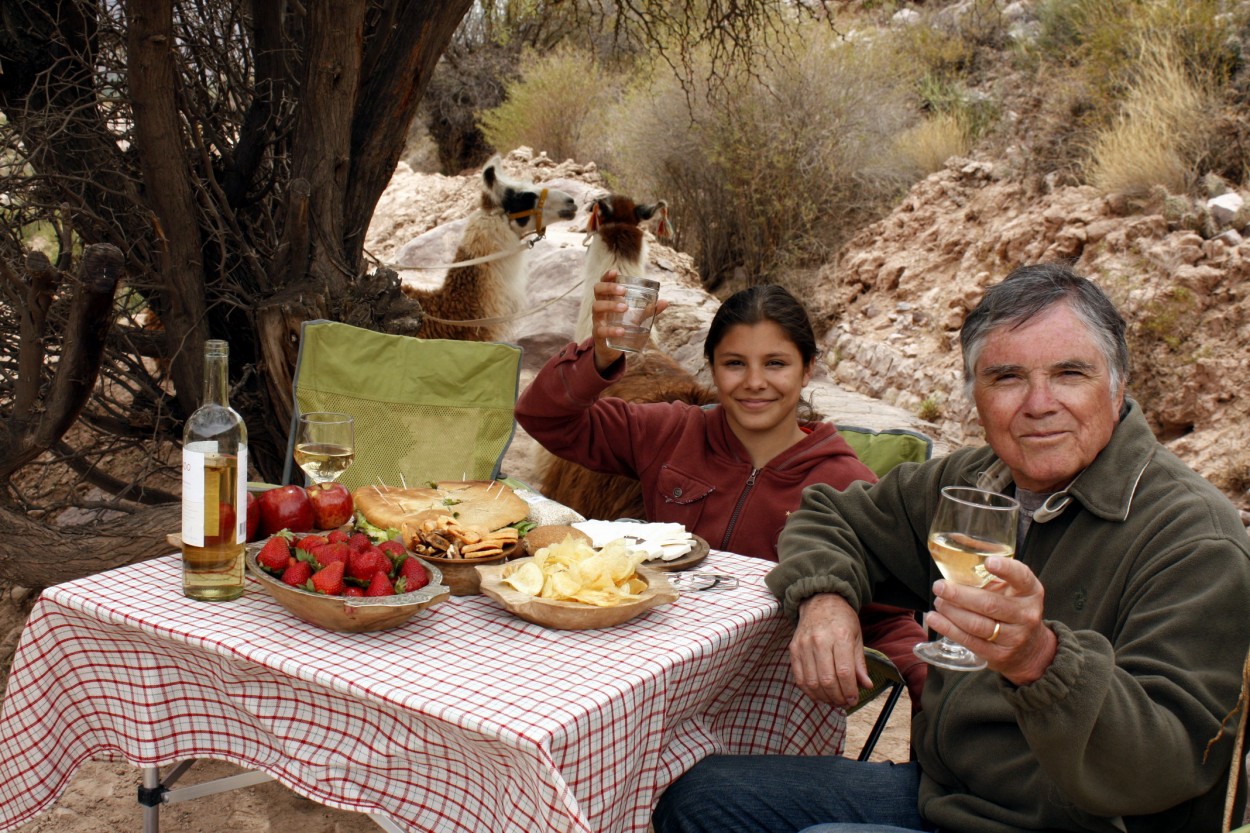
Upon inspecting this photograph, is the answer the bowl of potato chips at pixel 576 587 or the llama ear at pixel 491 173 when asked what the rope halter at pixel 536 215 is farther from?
the bowl of potato chips at pixel 576 587

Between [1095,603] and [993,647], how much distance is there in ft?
1.56

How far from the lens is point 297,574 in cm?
182

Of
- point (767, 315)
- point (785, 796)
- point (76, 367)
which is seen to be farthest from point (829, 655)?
point (76, 367)

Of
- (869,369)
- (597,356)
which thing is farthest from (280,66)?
(869,369)

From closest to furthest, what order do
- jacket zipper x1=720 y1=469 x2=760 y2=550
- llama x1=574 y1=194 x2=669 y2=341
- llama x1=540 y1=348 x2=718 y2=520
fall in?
jacket zipper x1=720 y1=469 x2=760 y2=550 → llama x1=540 y1=348 x2=718 y2=520 → llama x1=574 y1=194 x2=669 y2=341

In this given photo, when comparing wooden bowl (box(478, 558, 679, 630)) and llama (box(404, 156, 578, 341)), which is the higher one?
llama (box(404, 156, 578, 341))

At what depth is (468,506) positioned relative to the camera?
2.39 meters

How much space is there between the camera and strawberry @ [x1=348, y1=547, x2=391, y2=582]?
1810 mm

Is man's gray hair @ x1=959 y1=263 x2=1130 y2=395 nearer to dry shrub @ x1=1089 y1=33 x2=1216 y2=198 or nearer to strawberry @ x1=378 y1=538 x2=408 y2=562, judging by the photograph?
strawberry @ x1=378 y1=538 x2=408 y2=562

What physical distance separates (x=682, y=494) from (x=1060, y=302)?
1370 mm

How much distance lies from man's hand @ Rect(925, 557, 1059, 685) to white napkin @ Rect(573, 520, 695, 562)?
87 centimetres

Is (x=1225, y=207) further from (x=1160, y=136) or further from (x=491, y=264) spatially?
(x=491, y=264)

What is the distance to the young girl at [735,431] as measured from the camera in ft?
9.84

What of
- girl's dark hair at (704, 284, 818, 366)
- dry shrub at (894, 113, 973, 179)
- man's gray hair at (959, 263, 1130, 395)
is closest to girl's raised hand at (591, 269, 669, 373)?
girl's dark hair at (704, 284, 818, 366)
